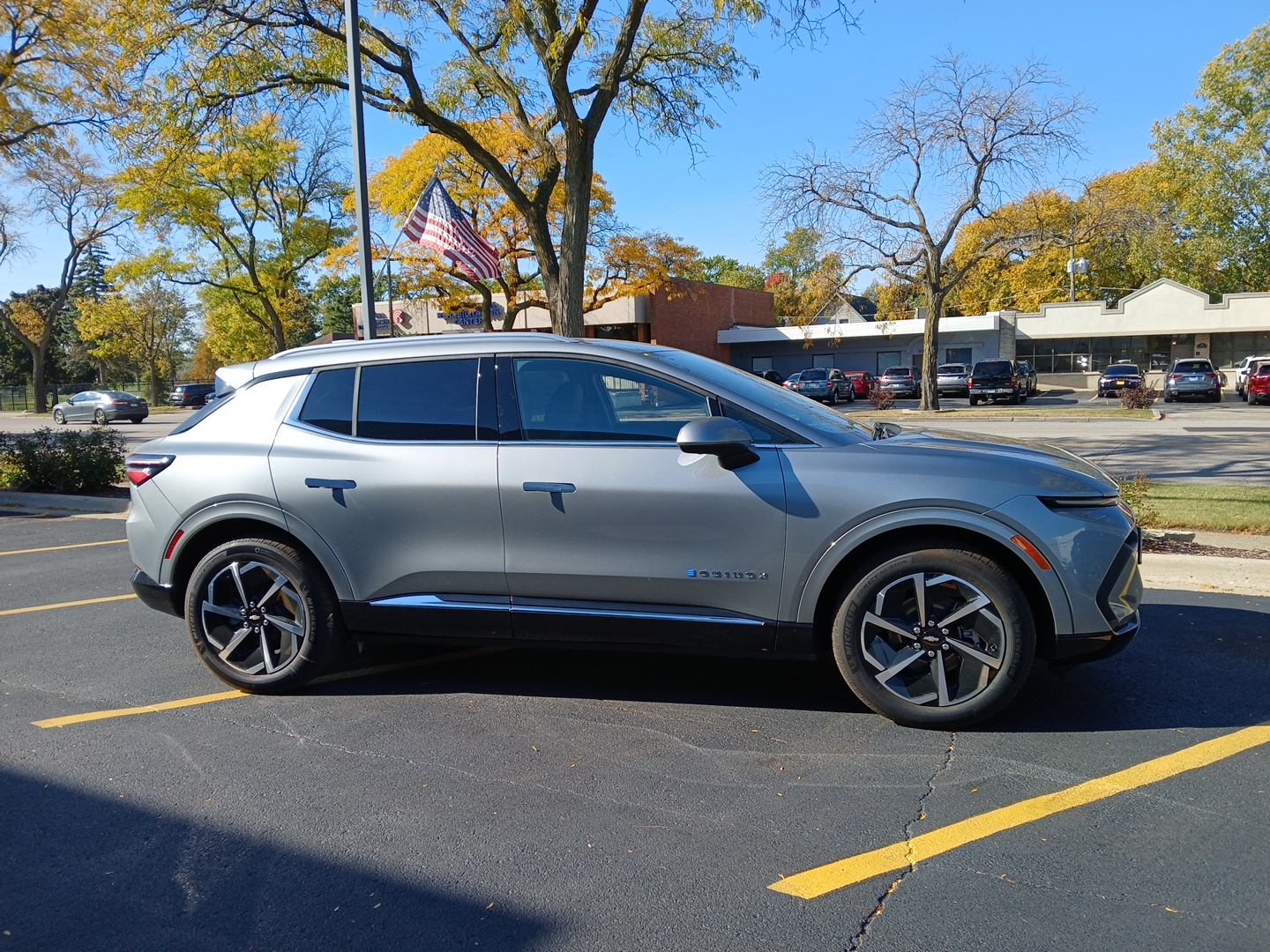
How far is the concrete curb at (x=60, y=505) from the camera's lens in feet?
37.1

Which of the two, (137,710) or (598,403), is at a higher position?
(598,403)

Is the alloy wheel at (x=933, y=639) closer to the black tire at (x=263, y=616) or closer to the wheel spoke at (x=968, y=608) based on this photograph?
the wheel spoke at (x=968, y=608)

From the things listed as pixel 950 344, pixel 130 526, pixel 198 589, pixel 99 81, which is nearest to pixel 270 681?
pixel 198 589

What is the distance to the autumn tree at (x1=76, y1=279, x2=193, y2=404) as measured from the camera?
193ft

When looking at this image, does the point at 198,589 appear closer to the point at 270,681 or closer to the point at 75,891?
the point at 270,681

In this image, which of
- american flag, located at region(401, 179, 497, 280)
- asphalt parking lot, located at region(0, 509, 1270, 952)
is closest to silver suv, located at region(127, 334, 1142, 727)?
asphalt parking lot, located at region(0, 509, 1270, 952)

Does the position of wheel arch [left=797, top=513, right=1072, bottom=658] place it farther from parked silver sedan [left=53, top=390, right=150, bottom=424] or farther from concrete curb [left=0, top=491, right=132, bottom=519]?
parked silver sedan [left=53, top=390, right=150, bottom=424]

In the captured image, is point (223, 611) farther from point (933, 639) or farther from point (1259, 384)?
point (1259, 384)

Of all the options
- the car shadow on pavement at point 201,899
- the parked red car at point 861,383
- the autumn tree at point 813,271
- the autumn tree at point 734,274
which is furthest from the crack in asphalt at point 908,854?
the autumn tree at point 734,274

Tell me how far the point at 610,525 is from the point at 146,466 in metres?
2.56

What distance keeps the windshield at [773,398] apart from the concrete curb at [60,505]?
30.1ft

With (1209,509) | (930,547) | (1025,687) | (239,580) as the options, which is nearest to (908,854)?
(930,547)

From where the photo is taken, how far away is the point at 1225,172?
51.1m

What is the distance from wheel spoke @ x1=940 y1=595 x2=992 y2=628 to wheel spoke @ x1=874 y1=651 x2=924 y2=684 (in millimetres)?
184
